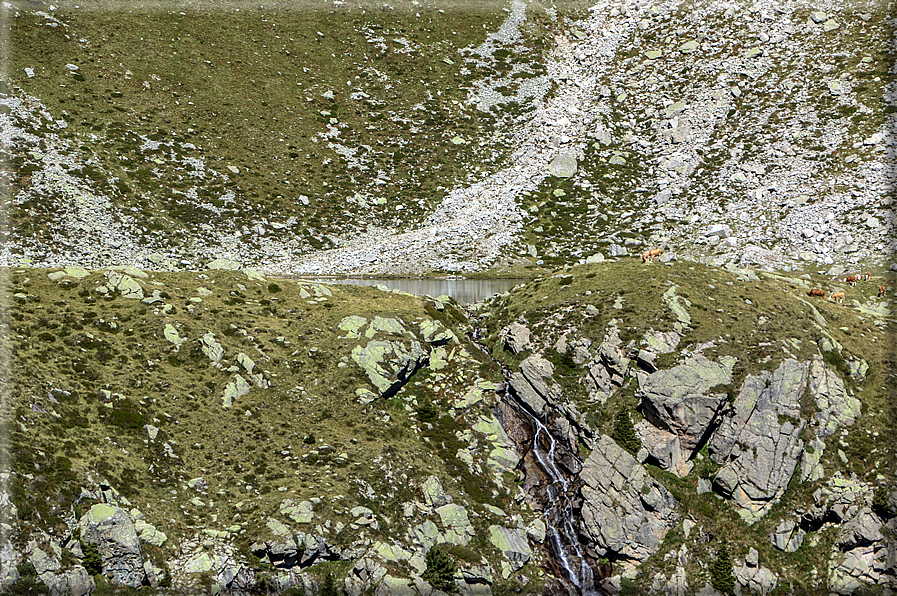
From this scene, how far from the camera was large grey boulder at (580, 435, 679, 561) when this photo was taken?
4653cm

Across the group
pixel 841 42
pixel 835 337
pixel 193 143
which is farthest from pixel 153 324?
pixel 841 42

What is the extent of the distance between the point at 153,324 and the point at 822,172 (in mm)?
84779

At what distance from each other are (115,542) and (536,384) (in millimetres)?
32473

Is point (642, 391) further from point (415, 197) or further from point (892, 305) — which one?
point (415, 197)

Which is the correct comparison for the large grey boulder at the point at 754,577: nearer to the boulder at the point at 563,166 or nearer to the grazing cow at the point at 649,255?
the grazing cow at the point at 649,255

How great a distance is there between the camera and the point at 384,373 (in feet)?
180

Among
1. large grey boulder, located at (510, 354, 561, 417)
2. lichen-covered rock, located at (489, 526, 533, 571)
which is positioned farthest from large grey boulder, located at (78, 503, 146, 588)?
large grey boulder, located at (510, 354, 561, 417)

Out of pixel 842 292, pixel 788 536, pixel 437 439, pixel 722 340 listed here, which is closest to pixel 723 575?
pixel 788 536

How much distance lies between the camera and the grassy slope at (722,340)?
46188mm

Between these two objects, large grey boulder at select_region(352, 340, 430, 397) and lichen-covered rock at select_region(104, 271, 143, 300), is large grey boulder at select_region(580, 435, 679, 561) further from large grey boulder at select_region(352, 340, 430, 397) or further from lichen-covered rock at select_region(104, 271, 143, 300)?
lichen-covered rock at select_region(104, 271, 143, 300)

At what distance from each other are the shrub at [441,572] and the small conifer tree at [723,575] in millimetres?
17274

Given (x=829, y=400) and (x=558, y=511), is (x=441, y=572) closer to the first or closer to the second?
(x=558, y=511)

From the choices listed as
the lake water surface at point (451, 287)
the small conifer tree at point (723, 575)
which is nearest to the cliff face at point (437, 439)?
the small conifer tree at point (723, 575)

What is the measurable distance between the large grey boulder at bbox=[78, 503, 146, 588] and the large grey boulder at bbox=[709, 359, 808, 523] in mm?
38826
